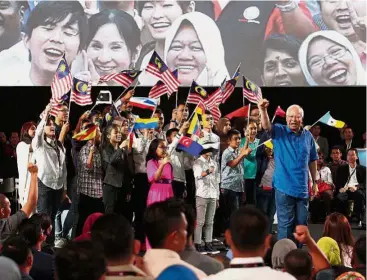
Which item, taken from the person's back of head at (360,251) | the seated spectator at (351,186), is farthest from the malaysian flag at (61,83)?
the person's back of head at (360,251)

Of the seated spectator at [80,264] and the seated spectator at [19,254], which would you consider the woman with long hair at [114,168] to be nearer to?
the seated spectator at [19,254]

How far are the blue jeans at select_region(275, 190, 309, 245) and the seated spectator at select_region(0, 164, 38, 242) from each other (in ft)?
9.04

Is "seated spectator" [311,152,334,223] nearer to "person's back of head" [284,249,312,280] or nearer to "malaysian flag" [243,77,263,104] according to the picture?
"malaysian flag" [243,77,263,104]

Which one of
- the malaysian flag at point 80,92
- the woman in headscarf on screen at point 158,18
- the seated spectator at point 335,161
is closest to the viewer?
the malaysian flag at point 80,92

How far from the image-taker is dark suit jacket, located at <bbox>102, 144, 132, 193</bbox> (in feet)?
32.0

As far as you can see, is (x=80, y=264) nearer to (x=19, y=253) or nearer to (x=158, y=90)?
(x=19, y=253)

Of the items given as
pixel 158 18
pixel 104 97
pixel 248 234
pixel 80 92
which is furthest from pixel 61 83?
pixel 248 234

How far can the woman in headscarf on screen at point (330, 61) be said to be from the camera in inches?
484

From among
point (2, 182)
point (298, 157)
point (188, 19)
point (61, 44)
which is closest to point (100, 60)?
point (61, 44)

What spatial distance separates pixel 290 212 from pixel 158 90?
3.68 meters

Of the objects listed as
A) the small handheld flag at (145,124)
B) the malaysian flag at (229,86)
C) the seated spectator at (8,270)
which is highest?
the malaysian flag at (229,86)

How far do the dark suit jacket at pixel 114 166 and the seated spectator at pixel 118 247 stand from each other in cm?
596

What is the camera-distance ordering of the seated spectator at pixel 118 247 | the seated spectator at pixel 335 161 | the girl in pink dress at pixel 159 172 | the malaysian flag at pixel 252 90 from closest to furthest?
1. the seated spectator at pixel 118 247
2. the girl in pink dress at pixel 159 172
3. the malaysian flag at pixel 252 90
4. the seated spectator at pixel 335 161

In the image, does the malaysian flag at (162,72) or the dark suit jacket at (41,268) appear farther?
the malaysian flag at (162,72)
